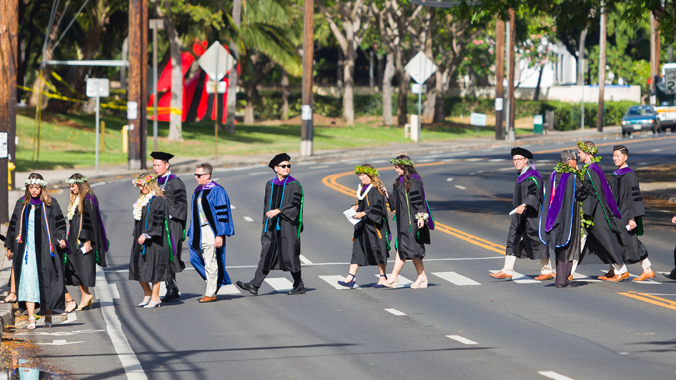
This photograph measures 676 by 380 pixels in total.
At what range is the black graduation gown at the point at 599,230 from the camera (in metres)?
13.2

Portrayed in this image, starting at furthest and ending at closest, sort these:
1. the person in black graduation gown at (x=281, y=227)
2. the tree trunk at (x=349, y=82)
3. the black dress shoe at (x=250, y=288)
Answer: the tree trunk at (x=349, y=82), the black dress shoe at (x=250, y=288), the person in black graduation gown at (x=281, y=227)

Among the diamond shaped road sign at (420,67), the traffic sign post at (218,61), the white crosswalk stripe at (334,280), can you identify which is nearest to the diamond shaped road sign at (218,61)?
the traffic sign post at (218,61)

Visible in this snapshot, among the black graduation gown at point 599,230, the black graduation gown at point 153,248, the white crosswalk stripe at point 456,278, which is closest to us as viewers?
the black graduation gown at point 153,248

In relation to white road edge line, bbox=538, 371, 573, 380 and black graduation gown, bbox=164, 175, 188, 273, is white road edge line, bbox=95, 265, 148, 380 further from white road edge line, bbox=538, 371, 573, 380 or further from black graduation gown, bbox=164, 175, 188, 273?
white road edge line, bbox=538, 371, 573, 380

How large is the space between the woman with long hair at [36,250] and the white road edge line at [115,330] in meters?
0.69

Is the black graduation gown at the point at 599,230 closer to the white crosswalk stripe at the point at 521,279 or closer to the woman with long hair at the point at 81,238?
the white crosswalk stripe at the point at 521,279

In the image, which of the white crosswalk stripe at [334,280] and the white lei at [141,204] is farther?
the white crosswalk stripe at [334,280]

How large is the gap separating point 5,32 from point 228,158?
2045cm

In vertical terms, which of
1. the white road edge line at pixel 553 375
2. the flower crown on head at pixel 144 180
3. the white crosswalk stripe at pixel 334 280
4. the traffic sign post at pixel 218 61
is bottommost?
the white crosswalk stripe at pixel 334 280

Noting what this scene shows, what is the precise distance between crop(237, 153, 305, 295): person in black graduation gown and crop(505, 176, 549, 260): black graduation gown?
309cm

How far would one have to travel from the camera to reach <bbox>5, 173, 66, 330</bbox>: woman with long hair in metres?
10.8

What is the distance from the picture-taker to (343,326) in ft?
34.5

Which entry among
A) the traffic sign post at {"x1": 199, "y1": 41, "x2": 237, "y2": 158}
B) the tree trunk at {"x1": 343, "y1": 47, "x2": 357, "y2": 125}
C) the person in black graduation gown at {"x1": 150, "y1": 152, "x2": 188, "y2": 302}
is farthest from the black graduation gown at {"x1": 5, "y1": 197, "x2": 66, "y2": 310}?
the tree trunk at {"x1": 343, "y1": 47, "x2": 357, "y2": 125}

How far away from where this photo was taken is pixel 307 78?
135 feet
